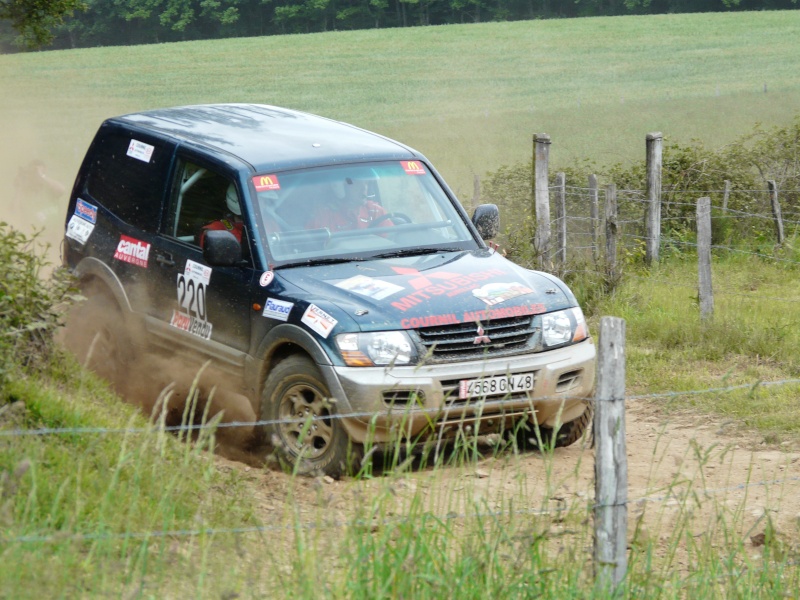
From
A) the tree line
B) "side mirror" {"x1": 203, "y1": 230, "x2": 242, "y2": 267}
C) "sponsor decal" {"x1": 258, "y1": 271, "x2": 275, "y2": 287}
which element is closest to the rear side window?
"side mirror" {"x1": 203, "y1": 230, "x2": 242, "y2": 267}

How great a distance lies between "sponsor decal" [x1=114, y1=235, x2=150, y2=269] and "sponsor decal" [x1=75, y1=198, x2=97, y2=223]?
49cm

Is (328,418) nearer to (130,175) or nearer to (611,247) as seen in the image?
(130,175)

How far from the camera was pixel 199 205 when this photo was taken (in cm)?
803

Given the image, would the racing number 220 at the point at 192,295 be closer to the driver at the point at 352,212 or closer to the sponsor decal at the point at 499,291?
the driver at the point at 352,212

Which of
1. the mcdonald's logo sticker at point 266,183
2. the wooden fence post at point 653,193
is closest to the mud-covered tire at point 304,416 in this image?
the mcdonald's logo sticker at point 266,183

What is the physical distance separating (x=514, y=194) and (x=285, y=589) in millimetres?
14796

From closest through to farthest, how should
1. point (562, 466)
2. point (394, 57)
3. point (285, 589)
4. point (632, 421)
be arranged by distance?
point (285, 589)
point (562, 466)
point (632, 421)
point (394, 57)

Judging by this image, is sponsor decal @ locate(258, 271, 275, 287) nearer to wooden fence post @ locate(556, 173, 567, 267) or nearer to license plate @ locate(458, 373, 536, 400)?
license plate @ locate(458, 373, 536, 400)

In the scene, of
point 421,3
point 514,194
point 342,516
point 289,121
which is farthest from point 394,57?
point 342,516

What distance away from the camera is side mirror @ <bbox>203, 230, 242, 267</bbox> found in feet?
23.8

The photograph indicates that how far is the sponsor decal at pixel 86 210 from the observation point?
8859mm

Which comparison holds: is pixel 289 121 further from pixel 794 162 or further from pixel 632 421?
pixel 794 162

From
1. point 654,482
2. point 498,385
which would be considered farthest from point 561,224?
point 654,482

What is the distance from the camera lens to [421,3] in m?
62.6
